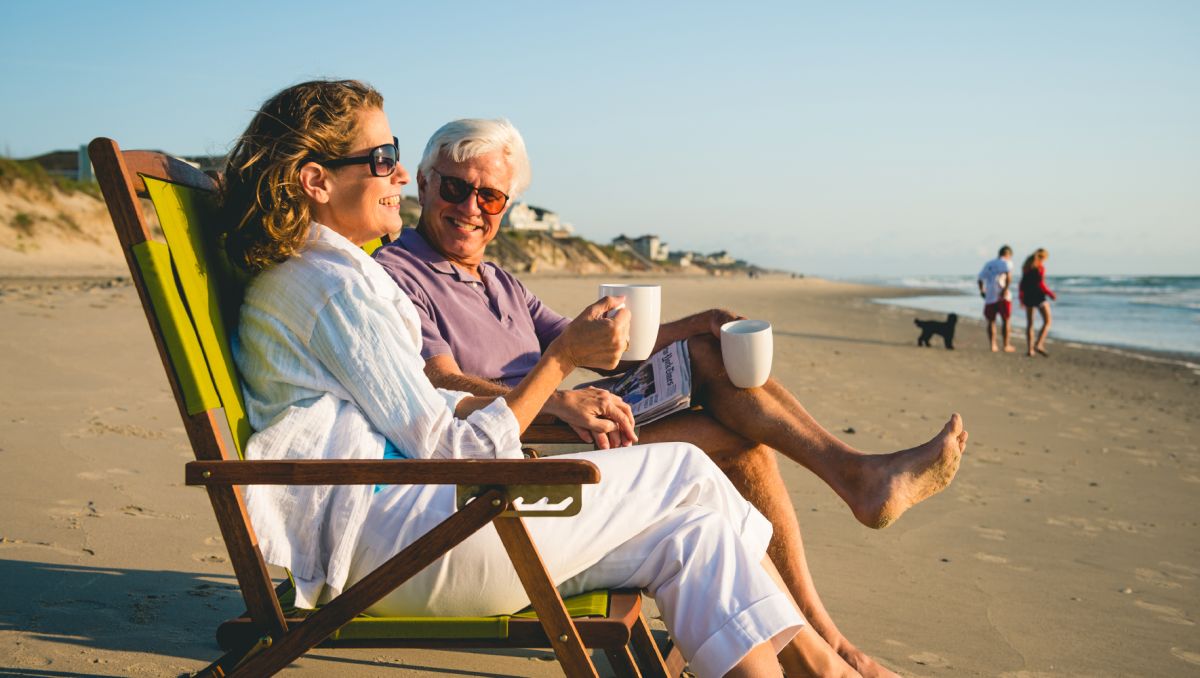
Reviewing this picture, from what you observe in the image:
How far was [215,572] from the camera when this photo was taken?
3270 millimetres

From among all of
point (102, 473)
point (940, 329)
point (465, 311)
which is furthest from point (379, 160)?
point (940, 329)

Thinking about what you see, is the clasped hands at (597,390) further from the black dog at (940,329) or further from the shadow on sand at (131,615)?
the black dog at (940,329)

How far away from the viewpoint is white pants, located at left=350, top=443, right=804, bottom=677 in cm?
186

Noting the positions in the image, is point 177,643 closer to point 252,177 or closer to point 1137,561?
point 252,177

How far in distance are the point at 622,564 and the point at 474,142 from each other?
1.66 m

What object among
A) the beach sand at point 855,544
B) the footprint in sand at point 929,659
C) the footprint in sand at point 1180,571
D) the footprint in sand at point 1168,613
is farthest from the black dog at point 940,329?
the footprint in sand at point 929,659

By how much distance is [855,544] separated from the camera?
421 cm

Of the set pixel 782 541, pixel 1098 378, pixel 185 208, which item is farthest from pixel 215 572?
pixel 1098 378

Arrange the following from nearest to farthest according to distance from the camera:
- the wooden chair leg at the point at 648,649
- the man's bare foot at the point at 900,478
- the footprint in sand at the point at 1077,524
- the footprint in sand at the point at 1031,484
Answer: the wooden chair leg at the point at 648,649 → the man's bare foot at the point at 900,478 → the footprint in sand at the point at 1077,524 → the footprint in sand at the point at 1031,484

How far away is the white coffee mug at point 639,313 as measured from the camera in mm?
2432

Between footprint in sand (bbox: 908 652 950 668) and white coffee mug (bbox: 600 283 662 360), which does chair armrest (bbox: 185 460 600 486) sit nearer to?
white coffee mug (bbox: 600 283 662 360)

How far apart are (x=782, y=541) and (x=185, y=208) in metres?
1.76

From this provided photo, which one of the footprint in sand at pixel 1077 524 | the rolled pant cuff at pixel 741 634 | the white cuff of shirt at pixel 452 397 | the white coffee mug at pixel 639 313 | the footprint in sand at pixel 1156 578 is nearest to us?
the rolled pant cuff at pixel 741 634

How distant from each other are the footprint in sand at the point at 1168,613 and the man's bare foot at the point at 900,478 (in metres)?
1.54
